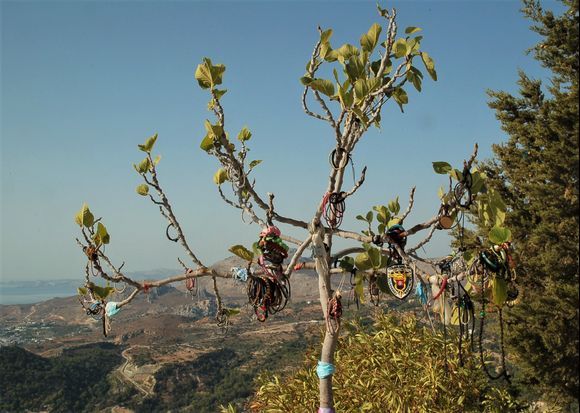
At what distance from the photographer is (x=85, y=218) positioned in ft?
11.2

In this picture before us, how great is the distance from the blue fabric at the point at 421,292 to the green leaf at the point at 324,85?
1.54 metres

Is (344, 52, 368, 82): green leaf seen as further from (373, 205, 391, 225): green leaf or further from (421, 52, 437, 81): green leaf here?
(373, 205, 391, 225): green leaf

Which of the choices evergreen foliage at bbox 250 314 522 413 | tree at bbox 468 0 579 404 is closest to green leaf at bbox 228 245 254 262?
evergreen foliage at bbox 250 314 522 413

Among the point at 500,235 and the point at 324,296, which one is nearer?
the point at 500,235

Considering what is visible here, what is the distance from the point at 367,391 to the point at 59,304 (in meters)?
195

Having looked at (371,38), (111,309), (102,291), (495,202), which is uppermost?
(371,38)

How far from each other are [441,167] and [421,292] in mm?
948

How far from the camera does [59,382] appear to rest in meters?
58.7

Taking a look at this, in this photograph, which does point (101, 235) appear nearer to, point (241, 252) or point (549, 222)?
point (241, 252)

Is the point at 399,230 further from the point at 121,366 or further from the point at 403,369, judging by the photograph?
the point at 121,366

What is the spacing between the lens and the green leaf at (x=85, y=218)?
11.1 feet

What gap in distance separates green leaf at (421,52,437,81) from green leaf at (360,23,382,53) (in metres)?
0.40

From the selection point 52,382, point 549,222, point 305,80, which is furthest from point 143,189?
point 52,382

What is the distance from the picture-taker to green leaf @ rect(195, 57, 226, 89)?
3340 millimetres
